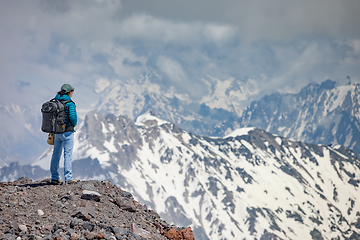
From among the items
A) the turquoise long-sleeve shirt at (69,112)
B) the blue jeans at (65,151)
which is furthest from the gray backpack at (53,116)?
the blue jeans at (65,151)

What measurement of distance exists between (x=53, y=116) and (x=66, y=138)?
161cm

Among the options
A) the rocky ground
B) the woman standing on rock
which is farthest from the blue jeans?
the rocky ground

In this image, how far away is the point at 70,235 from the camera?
11953 mm

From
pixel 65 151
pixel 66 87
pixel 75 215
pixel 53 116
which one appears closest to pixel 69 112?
pixel 53 116

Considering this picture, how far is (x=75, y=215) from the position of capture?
44.6ft

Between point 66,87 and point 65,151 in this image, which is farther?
point 65,151

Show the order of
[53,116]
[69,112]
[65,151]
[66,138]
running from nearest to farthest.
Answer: [53,116], [69,112], [66,138], [65,151]

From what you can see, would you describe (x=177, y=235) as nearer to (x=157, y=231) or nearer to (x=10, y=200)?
(x=157, y=231)

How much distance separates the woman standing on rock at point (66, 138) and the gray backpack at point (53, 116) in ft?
1.22

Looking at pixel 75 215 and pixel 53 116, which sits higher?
pixel 53 116

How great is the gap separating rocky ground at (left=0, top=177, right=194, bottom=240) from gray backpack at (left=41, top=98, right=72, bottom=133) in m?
3.01

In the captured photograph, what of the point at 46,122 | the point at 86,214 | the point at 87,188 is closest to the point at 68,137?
the point at 46,122

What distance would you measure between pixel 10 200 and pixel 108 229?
4.53 metres

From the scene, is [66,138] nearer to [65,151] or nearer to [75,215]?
[65,151]
